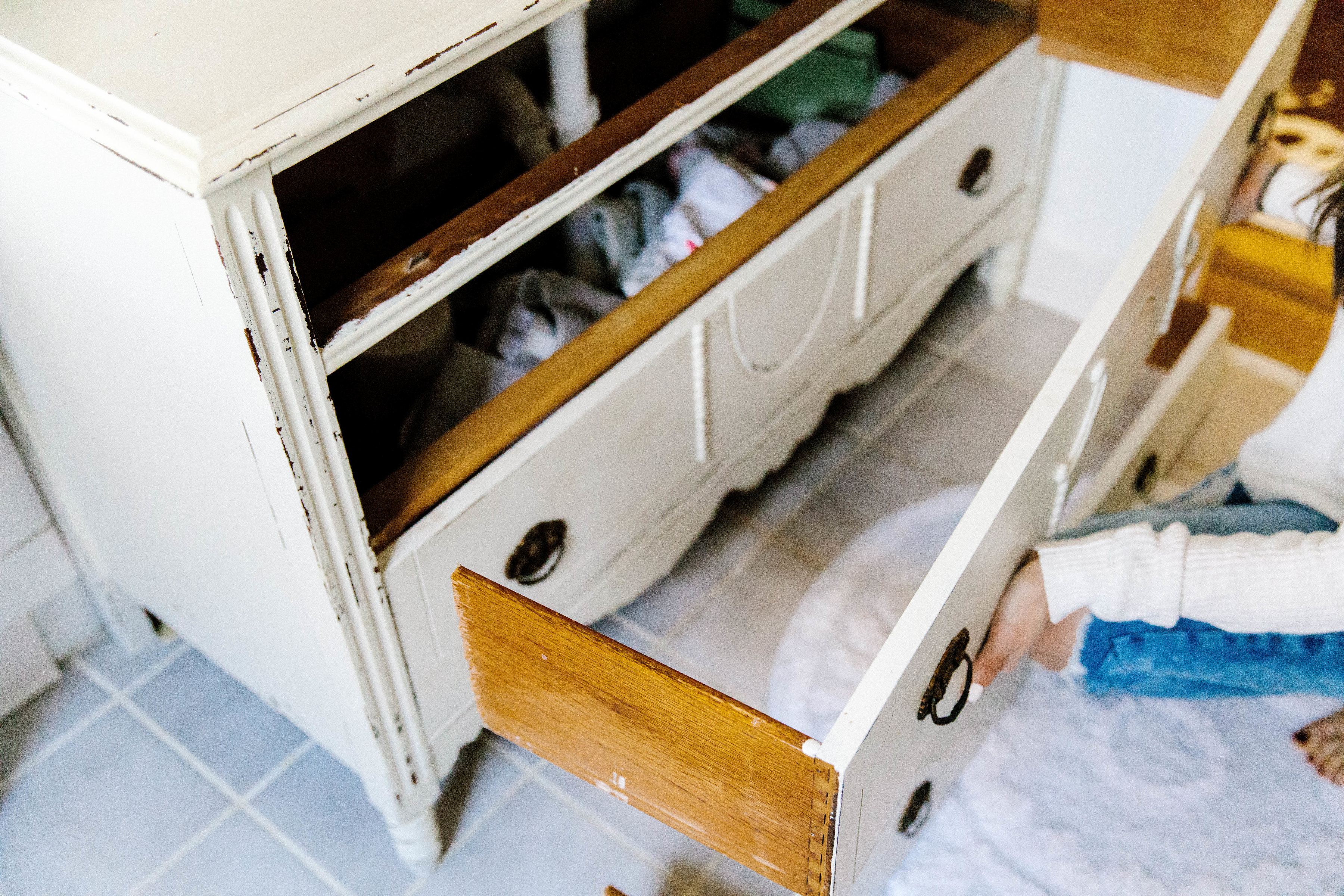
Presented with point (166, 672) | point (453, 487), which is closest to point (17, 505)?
point (166, 672)

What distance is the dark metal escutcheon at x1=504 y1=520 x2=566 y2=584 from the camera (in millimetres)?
964

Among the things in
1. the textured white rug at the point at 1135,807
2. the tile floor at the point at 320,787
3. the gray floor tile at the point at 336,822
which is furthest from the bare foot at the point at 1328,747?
the gray floor tile at the point at 336,822

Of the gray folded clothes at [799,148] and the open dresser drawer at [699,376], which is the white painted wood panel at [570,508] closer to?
the open dresser drawer at [699,376]

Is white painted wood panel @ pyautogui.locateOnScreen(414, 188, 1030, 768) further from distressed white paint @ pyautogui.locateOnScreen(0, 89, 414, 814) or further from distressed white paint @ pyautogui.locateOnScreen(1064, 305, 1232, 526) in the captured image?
distressed white paint @ pyautogui.locateOnScreen(1064, 305, 1232, 526)

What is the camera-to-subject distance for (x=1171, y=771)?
3.13 ft

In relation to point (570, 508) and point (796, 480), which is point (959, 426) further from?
point (570, 508)

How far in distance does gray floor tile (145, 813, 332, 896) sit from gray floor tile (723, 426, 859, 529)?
64 centimetres

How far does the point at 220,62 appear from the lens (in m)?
0.64

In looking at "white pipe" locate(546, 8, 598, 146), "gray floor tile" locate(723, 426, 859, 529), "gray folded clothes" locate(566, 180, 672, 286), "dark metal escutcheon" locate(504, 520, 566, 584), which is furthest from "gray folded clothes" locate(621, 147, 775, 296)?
"gray floor tile" locate(723, 426, 859, 529)

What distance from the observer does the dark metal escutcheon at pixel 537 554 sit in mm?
964

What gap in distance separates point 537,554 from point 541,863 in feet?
1.05

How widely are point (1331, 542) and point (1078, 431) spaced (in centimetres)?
19

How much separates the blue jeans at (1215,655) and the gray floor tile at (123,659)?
3.13 feet

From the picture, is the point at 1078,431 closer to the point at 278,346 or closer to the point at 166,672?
the point at 278,346
